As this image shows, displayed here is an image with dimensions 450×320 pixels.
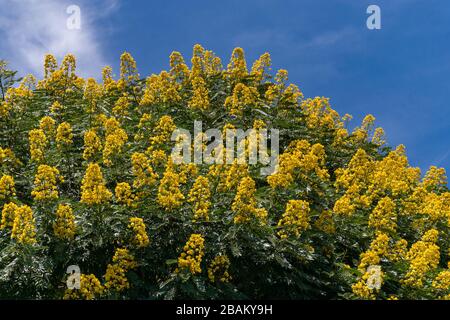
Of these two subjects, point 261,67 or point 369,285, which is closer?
point 369,285

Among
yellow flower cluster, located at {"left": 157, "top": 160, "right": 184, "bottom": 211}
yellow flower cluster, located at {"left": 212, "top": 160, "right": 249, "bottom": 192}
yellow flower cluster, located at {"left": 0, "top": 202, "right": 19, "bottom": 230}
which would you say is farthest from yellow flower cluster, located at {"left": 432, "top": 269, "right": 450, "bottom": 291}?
yellow flower cluster, located at {"left": 0, "top": 202, "right": 19, "bottom": 230}

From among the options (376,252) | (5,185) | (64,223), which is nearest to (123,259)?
(64,223)

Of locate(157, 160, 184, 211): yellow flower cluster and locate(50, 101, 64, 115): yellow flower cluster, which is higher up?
locate(50, 101, 64, 115): yellow flower cluster

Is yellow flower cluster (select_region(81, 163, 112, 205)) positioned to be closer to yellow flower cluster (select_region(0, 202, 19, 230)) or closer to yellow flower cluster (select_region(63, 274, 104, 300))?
yellow flower cluster (select_region(0, 202, 19, 230))

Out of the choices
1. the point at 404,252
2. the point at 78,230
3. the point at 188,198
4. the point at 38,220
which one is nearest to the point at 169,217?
the point at 188,198

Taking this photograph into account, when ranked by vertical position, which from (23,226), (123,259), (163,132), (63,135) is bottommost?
(123,259)

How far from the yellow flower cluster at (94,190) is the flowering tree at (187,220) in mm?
15

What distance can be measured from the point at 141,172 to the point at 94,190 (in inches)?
40.8

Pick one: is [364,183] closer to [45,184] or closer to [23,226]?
[45,184]

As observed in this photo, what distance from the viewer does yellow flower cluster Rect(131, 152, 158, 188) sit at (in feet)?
31.9

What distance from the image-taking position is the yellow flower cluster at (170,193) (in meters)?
9.18

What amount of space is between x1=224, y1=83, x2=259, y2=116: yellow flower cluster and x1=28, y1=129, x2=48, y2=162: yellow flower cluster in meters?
4.77

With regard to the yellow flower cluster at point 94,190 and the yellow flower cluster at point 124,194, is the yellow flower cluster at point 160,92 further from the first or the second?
the yellow flower cluster at point 94,190

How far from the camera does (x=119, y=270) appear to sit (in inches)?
346
